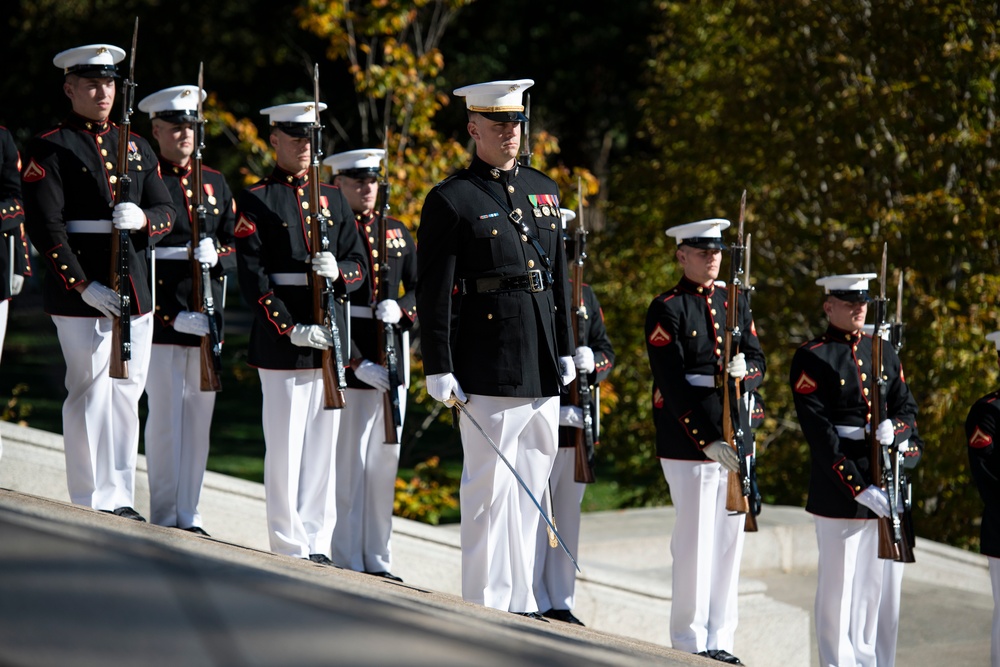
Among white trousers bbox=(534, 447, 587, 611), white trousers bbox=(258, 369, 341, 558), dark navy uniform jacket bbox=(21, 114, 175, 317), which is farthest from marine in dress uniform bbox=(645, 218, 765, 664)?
dark navy uniform jacket bbox=(21, 114, 175, 317)

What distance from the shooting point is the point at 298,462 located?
19.2 feet

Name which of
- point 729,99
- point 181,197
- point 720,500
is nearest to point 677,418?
point 720,500

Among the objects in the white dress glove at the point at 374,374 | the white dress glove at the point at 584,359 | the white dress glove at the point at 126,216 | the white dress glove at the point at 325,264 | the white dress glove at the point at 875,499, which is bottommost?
the white dress glove at the point at 875,499

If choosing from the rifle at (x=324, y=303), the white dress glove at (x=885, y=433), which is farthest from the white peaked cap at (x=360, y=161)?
the white dress glove at (x=885, y=433)

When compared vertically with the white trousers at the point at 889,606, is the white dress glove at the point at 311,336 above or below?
above

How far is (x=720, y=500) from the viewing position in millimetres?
5801

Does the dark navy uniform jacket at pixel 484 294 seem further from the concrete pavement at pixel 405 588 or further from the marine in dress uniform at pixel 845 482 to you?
the marine in dress uniform at pixel 845 482

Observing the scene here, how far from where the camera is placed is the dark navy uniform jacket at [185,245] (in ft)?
19.3

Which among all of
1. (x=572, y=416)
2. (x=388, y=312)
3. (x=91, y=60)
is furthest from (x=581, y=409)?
(x=91, y=60)

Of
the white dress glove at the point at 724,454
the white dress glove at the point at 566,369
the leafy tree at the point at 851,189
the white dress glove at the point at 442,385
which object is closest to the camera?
the white dress glove at the point at 442,385

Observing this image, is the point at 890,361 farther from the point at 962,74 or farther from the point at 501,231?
the point at 962,74

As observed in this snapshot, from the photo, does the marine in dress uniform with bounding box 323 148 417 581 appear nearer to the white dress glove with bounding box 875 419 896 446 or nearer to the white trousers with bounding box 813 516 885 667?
the white trousers with bounding box 813 516 885 667

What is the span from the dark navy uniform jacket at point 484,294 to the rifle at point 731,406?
→ 119cm

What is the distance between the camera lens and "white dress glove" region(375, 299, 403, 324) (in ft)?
20.0
